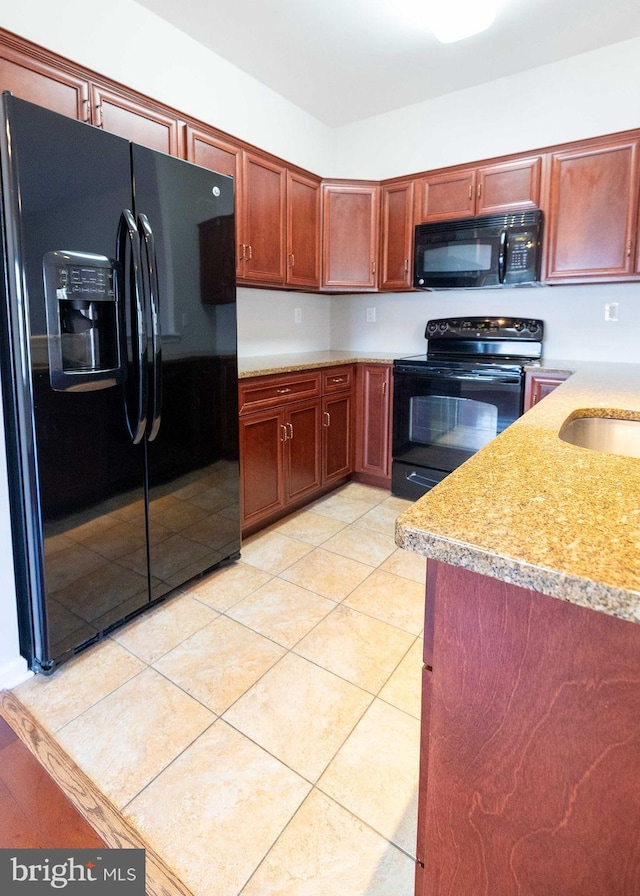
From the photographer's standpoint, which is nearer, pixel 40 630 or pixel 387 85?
pixel 40 630

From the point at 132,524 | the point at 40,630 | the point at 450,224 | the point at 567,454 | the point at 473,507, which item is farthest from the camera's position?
the point at 450,224

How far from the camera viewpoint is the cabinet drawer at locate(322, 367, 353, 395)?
319 cm

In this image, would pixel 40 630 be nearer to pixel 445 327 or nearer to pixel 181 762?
pixel 181 762

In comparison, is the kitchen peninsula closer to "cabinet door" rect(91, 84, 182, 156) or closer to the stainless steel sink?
the stainless steel sink

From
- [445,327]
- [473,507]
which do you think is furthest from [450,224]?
[473,507]

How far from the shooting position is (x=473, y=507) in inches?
28.2

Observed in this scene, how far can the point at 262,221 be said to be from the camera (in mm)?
2875

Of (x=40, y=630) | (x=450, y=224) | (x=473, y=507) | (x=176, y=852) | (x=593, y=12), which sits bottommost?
(x=176, y=852)

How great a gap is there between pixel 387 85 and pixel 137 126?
5.72ft

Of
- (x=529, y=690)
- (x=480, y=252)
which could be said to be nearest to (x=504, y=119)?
(x=480, y=252)

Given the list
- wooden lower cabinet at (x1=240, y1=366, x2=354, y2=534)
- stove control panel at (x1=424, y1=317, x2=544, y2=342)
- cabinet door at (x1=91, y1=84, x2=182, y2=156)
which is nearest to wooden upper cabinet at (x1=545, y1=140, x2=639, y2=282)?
stove control panel at (x1=424, y1=317, x2=544, y2=342)

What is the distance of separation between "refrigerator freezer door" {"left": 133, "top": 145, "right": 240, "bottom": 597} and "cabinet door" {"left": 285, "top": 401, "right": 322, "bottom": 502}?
625 millimetres

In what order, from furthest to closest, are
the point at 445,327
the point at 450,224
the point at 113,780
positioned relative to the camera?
the point at 445,327, the point at 450,224, the point at 113,780

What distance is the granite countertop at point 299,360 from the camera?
8.84ft
